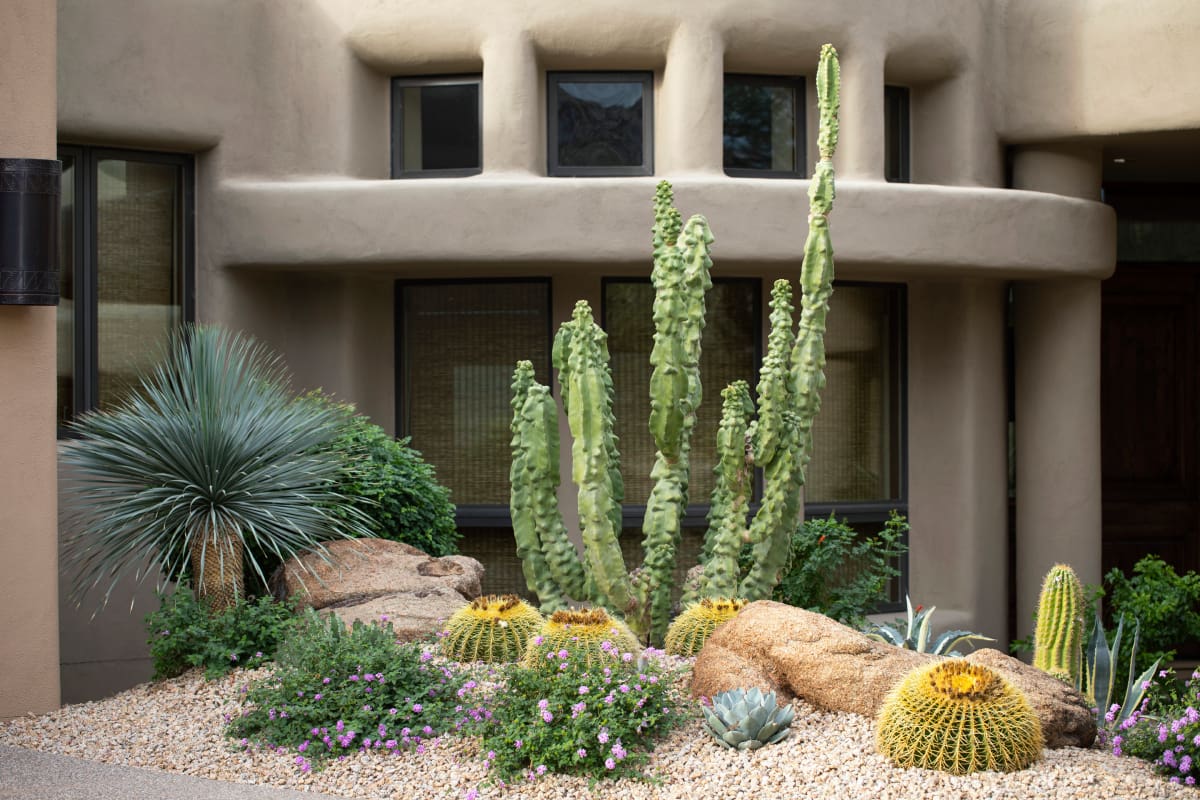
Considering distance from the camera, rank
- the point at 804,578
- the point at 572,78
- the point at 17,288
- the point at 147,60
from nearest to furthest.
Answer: the point at 17,288, the point at 804,578, the point at 147,60, the point at 572,78

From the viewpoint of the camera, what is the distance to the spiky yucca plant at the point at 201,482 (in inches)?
324

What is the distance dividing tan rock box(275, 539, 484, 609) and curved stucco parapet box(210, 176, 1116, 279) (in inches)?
108

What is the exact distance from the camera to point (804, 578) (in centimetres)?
919

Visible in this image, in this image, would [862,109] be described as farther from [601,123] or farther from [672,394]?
[672,394]

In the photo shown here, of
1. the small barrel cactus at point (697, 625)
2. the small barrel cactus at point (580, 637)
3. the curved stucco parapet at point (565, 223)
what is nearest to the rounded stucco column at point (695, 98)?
the curved stucco parapet at point (565, 223)

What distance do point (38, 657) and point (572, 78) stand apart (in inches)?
260

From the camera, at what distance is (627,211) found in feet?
35.0

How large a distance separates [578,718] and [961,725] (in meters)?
1.66

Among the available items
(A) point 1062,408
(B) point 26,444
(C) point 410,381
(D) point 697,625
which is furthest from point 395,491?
(A) point 1062,408

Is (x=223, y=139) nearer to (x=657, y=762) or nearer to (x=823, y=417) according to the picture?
(x=823, y=417)

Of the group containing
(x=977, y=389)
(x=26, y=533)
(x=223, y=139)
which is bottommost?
(x=26, y=533)

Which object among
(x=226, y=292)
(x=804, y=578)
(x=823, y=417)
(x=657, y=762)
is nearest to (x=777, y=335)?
(x=804, y=578)

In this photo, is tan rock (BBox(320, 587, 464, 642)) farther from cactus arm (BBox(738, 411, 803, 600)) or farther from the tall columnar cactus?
the tall columnar cactus

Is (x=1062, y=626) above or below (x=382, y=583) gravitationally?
below
